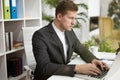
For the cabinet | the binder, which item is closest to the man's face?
the cabinet

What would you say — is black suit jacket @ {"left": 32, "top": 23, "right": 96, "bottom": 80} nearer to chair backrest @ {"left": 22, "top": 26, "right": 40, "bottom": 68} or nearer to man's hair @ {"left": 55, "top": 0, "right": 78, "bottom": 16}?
man's hair @ {"left": 55, "top": 0, "right": 78, "bottom": 16}

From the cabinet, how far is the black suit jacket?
0.92 metres

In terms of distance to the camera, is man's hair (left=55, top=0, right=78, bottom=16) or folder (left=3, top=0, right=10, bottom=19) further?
folder (left=3, top=0, right=10, bottom=19)

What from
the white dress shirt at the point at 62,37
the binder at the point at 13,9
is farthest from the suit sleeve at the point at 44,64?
the binder at the point at 13,9

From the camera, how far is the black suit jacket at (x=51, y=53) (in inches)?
58.9

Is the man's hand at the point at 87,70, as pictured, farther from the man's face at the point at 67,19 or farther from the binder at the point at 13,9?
the binder at the point at 13,9

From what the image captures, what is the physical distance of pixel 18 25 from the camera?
3047 millimetres

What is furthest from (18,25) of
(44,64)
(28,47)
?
(44,64)

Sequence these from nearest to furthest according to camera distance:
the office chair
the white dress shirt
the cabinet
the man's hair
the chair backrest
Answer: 1. the man's hair
2. the white dress shirt
3. the office chair
4. the chair backrest
5. the cabinet

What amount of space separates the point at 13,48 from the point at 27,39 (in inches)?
21.8

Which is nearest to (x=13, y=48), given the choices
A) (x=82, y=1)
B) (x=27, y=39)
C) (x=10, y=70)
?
(x=10, y=70)

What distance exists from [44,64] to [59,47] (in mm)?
341

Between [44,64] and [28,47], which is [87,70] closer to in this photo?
[44,64]

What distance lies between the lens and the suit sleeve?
1457 mm
